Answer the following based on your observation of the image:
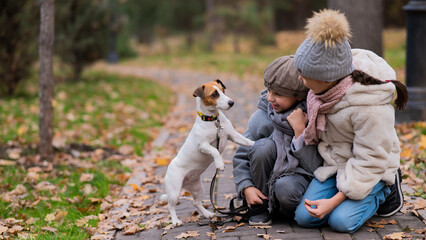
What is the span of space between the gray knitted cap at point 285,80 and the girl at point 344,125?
10 cm

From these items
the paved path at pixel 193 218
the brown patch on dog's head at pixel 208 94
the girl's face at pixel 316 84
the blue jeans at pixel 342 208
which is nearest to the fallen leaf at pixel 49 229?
the paved path at pixel 193 218

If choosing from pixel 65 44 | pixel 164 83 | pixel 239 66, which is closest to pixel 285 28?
pixel 239 66

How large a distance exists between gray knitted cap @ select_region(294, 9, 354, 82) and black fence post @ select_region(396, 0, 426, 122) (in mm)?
4379

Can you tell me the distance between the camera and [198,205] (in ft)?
12.5

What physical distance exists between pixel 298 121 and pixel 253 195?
2.01 feet

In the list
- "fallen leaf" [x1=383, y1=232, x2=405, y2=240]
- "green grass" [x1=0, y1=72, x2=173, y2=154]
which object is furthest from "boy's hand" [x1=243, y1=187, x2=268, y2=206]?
"green grass" [x1=0, y1=72, x2=173, y2=154]

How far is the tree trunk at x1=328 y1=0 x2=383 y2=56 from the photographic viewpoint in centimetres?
748

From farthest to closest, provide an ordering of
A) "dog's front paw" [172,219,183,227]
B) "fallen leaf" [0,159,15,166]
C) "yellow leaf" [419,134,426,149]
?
1. "fallen leaf" [0,159,15,166]
2. "yellow leaf" [419,134,426,149]
3. "dog's front paw" [172,219,183,227]

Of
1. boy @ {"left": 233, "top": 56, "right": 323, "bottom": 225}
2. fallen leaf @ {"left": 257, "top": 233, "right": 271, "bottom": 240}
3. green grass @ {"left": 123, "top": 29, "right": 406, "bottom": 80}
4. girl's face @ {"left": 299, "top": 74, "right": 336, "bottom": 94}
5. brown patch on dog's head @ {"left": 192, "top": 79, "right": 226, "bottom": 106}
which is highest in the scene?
girl's face @ {"left": 299, "top": 74, "right": 336, "bottom": 94}

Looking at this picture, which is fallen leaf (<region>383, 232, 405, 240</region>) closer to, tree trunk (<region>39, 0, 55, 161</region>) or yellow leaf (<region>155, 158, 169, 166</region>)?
yellow leaf (<region>155, 158, 169, 166</region>)

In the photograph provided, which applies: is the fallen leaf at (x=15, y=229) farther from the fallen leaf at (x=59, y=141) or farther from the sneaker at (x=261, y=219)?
the fallen leaf at (x=59, y=141)

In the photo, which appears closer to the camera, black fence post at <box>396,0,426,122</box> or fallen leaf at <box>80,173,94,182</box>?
fallen leaf at <box>80,173,94,182</box>

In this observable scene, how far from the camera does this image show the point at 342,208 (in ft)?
10.9

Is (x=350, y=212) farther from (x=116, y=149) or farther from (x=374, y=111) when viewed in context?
(x=116, y=149)
